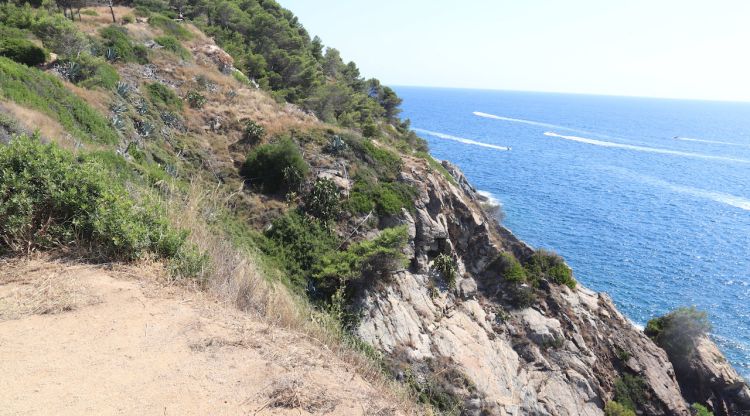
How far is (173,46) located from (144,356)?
91.3ft

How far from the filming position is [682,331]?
79.6 ft

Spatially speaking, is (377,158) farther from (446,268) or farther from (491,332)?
(491,332)

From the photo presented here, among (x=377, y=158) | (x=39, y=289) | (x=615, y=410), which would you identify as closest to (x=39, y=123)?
(x=39, y=289)

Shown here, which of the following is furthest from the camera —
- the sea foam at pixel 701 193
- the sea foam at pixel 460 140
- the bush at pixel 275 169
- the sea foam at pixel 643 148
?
the sea foam at pixel 643 148

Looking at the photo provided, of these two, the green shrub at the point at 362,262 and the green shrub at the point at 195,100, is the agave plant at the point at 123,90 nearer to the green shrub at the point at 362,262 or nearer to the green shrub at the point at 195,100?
the green shrub at the point at 195,100

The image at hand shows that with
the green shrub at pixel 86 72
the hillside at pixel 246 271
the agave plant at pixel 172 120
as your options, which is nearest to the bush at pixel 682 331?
the hillside at pixel 246 271

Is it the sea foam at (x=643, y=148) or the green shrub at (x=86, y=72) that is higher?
the green shrub at (x=86, y=72)

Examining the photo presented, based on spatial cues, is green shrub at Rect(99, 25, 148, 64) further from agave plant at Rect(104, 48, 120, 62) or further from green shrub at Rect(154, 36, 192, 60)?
green shrub at Rect(154, 36, 192, 60)

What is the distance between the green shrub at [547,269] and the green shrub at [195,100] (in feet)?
61.4

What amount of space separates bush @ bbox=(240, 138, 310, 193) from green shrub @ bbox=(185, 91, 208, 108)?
18.8 ft

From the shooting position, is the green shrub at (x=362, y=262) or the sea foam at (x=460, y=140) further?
the sea foam at (x=460, y=140)

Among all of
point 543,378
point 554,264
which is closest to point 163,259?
point 543,378

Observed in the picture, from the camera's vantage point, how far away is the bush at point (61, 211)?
6.27m

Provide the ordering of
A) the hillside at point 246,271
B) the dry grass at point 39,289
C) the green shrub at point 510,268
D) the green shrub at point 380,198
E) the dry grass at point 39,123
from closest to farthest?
the hillside at point 246,271
the dry grass at point 39,289
the dry grass at point 39,123
the green shrub at point 380,198
the green shrub at point 510,268
